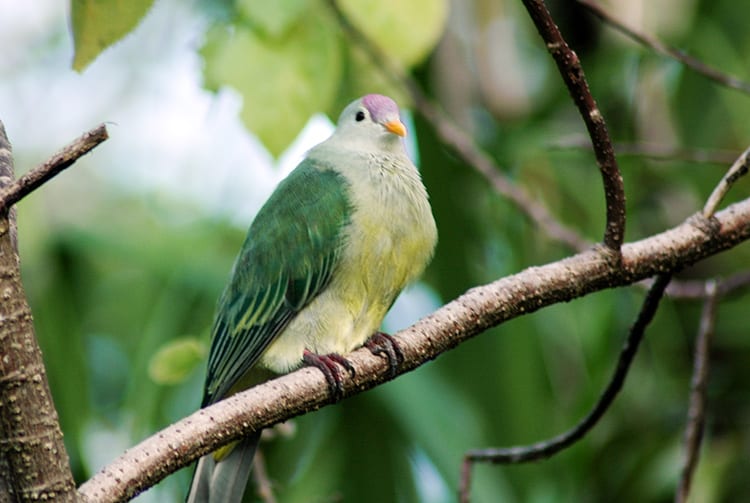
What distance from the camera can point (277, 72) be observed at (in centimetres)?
162

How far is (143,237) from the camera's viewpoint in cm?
333

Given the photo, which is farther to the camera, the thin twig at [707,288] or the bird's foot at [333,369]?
the thin twig at [707,288]

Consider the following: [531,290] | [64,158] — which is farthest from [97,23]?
[531,290]

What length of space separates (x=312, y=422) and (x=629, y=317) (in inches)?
43.1

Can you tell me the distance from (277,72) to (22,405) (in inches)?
29.7

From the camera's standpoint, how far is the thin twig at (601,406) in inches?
60.6

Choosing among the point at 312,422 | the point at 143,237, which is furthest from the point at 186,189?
the point at 312,422

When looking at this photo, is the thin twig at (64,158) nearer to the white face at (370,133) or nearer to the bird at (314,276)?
the bird at (314,276)

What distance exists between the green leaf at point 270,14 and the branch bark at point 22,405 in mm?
575

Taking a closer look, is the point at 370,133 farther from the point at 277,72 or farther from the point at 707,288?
the point at 707,288

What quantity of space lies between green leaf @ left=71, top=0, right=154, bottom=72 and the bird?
80cm

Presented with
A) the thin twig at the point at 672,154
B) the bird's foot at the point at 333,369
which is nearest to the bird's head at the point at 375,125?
the thin twig at the point at 672,154

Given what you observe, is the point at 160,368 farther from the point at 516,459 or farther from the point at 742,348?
the point at 742,348

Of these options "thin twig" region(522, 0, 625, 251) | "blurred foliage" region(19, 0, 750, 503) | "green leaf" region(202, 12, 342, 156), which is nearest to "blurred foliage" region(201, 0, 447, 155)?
"green leaf" region(202, 12, 342, 156)
